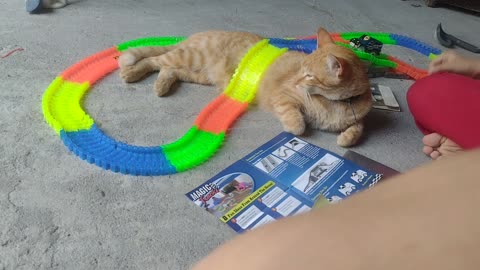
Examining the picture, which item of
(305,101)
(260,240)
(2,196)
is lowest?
(2,196)

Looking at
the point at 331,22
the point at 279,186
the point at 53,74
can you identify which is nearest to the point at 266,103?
the point at 279,186

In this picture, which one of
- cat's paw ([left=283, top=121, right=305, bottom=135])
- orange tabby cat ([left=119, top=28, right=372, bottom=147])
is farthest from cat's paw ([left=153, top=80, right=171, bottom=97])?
cat's paw ([left=283, top=121, right=305, bottom=135])

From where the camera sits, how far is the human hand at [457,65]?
3.90ft

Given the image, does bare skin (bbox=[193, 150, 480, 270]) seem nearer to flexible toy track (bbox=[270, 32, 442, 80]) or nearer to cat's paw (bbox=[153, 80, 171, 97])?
cat's paw (bbox=[153, 80, 171, 97])

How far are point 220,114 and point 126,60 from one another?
452mm

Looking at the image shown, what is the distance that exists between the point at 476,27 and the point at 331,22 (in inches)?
38.3

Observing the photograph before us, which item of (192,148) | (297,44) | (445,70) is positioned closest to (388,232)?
(192,148)

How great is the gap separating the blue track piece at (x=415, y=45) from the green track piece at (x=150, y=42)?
112 cm

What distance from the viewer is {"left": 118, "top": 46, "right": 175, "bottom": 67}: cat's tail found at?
4.75 ft

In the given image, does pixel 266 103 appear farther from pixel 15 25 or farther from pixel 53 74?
pixel 15 25

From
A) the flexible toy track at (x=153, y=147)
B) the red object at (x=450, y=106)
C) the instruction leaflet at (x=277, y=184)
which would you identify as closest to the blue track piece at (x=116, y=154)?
the flexible toy track at (x=153, y=147)

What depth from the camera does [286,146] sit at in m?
1.19

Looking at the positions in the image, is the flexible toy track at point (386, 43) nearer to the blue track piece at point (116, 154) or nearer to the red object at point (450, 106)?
the red object at point (450, 106)

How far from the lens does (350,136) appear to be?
47.6 inches
